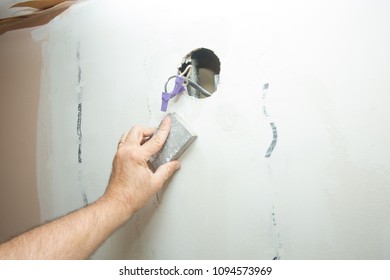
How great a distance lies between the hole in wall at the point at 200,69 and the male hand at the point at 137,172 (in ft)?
0.60

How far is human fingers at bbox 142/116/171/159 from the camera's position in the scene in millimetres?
894

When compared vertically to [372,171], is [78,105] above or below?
above

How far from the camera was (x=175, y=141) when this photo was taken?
0.91 metres

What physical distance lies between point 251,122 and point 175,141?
273 mm

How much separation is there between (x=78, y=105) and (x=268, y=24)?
865mm

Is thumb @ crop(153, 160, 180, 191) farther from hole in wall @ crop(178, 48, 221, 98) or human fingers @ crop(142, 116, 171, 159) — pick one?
hole in wall @ crop(178, 48, 221, 98)

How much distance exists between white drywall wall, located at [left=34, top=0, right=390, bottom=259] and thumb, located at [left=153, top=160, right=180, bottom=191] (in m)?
0.05

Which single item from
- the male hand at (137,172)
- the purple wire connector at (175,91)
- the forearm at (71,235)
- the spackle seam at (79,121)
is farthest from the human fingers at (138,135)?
the spackle seam at (79,121)

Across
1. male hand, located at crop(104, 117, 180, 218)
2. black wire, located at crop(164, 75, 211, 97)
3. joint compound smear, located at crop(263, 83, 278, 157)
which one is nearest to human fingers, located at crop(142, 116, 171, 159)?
male hand, located at crop(104, 117, 180, 218)

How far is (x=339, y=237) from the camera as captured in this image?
80 cm

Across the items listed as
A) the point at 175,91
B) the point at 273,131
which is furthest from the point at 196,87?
the point at 273,131

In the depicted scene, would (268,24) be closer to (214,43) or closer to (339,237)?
(214,43)

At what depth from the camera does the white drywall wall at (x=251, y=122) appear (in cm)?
78
